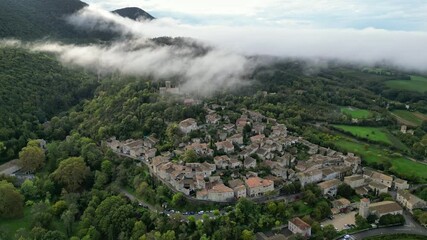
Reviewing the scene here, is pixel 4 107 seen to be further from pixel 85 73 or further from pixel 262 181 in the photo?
pixel 262 181

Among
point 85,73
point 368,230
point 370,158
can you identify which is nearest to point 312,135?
point 370,158

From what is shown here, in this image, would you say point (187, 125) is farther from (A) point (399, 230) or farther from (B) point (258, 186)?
(A) point (399, 230)

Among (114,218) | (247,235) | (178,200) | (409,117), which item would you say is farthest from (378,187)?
(409,117)

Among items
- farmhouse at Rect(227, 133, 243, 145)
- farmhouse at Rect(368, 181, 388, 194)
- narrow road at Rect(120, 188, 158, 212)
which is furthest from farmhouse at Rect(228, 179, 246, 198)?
farmhouse at Rect(368, 181, 388, 194)

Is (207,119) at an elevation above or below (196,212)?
above

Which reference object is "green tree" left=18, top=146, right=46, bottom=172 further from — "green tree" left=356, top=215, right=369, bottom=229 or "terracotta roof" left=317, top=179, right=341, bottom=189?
"green tree" left=356, top=215, right=369, bottom=229

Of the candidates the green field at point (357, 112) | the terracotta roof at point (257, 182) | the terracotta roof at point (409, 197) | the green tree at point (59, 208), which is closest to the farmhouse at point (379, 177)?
the terracotta roof at point (409, 197)
